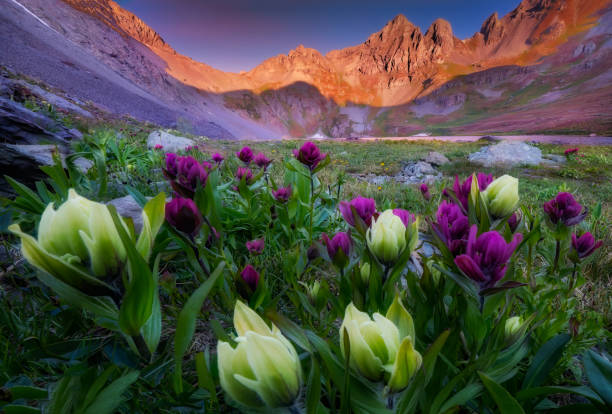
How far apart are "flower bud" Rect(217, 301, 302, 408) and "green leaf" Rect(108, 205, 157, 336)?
238 mm

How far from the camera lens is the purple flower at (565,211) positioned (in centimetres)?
121

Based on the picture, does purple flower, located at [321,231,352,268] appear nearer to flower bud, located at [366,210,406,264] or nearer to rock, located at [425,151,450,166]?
flower bud, located at [366,210,406,264]

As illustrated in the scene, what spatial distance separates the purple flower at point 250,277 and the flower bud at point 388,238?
18.2 inches

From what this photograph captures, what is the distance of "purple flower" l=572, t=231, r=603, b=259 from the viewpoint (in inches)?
48.2

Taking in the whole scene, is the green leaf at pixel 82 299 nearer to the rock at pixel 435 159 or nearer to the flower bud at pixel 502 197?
the flower bud at pixel 502 197

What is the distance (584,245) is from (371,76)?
14763 cm

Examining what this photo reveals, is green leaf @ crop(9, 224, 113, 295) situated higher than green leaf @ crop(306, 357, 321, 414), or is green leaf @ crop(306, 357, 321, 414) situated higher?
green leaf @ crop(9, 224, 113, 295)

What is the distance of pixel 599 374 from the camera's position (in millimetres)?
651

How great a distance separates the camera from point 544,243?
6.75 ft

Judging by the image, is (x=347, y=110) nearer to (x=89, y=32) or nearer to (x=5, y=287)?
(x=89, y=32)

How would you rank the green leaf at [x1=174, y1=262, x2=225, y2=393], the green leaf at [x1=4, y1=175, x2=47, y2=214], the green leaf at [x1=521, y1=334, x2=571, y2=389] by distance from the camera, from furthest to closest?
the green leaf at [x1=4, y1=175, x2=47, y2=214] → the green leaf at [x1=521, y1=334, x2=571, y2=389] → the green leaf at [x1=174, y1=262, x2=225, y2=393]

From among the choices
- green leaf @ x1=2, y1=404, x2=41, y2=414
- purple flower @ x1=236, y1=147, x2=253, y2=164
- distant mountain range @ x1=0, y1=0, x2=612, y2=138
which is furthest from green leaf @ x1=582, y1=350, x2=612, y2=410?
distant mountain range @ x1=0, y1=0, x2=612, y2=138

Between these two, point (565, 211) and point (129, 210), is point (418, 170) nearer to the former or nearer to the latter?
point (565, 211)

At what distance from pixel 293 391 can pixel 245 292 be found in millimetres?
585
